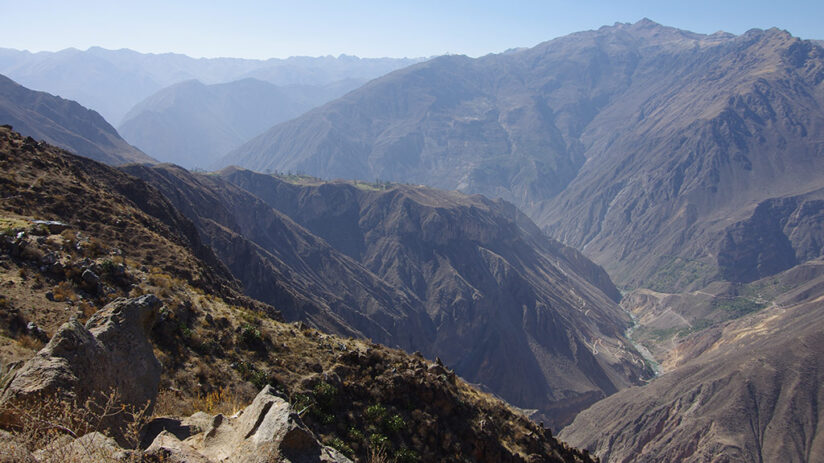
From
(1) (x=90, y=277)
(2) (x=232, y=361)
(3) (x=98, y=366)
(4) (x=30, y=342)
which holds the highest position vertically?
(3) (x=98, y=366)

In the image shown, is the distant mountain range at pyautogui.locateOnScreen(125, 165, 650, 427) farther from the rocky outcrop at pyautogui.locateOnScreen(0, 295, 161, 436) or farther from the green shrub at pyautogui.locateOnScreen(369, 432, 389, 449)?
the rocky outcrop at pyautogui.locateOnScreen(0, 295, 161, 436)

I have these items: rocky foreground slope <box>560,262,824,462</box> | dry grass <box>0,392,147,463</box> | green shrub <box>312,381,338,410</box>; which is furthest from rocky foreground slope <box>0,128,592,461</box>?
rocky foreground slope <box>560,262,824,462</box>

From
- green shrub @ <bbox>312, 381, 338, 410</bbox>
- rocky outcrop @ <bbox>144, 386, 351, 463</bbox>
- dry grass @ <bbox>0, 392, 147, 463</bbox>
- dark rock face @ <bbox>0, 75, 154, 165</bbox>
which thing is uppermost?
dark rock face @ <bbox>0, 75, 154, 165</bbox>

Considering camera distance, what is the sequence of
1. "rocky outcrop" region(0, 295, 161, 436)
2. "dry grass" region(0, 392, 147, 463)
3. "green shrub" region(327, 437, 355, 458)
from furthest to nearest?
"green shrub" region(327, 437, 355, 458) → "rocky outcrop" region(0, 295, 161, 436) → "dry grass" region(0, 392, 147, 463)

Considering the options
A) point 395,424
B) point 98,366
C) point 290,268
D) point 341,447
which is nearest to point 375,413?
point 395,424

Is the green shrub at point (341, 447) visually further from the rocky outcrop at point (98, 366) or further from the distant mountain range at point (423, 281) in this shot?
the distant mountain range at point (423, 281)

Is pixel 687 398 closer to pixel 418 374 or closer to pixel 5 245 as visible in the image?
pixel 418 374

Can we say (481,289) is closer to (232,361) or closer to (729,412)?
(729,412)
